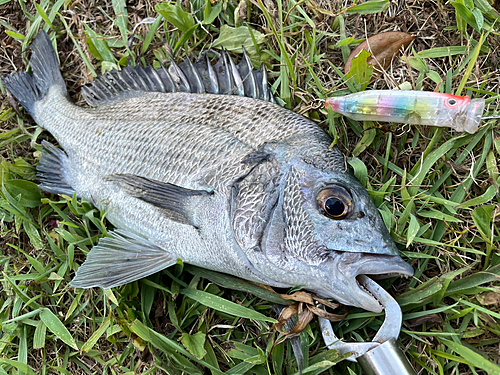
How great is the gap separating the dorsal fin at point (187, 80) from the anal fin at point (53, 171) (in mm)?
478

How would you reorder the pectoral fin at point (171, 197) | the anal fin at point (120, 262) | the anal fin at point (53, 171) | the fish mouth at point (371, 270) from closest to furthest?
1. the fish mouth at point (371, 270)
2. the pectoral fin at point (171, 197)
3. the anal fin at point (120, 262)
4. the anal fin at point (53, 171)

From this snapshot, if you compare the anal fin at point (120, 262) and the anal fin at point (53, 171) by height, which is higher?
the anal fin at point (53, 171)

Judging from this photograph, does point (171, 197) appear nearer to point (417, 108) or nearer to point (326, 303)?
point (326, 303)

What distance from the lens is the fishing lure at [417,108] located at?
225 centimetres

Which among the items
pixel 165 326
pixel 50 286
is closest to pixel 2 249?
pixel 50 286

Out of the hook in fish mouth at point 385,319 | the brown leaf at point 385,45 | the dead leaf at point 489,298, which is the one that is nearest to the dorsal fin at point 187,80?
the brown leaf at point 385,45

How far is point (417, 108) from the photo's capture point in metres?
2.29

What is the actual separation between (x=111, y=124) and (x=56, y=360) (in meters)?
1.73

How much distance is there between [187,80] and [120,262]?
1332mm

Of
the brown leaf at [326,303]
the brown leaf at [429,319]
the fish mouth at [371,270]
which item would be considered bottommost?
the brown leaf at [429,319]

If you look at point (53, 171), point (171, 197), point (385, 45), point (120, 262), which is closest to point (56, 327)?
point (120, 262)

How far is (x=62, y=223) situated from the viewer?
276 centimetres

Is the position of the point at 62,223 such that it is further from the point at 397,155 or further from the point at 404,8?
the point at 404,8

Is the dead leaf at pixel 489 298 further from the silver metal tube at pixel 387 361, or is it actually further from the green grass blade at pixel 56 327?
the green grass blade at pixel 56 327
